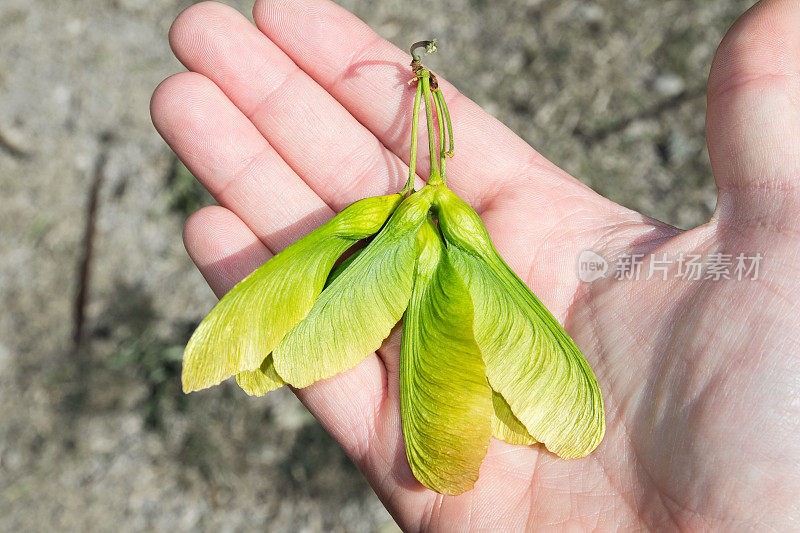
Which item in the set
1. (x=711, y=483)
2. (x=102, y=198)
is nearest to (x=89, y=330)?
(x=102, y=198)

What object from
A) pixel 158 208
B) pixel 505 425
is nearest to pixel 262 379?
pixel 505 425

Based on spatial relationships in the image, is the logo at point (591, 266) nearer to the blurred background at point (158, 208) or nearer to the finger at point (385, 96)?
the finger at point (385, 96)

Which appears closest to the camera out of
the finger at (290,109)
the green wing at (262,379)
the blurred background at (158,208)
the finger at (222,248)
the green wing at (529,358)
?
the green wing at (529,358)

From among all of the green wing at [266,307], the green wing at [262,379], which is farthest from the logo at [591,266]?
the green wing at [262,379]

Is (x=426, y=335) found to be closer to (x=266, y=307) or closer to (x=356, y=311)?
(x=356, y=311)

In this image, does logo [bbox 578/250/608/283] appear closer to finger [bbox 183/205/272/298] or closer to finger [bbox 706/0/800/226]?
finger [bbox 706/0/800/226]

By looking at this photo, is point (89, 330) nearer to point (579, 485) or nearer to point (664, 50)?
point (579, 485)
